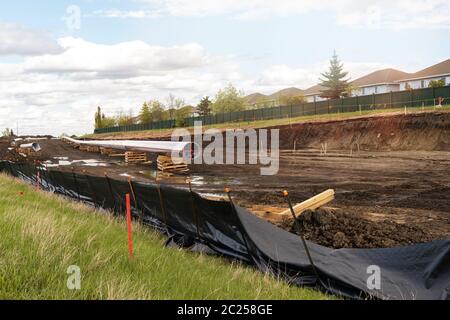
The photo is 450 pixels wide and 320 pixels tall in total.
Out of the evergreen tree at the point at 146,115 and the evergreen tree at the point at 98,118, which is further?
the evergreen tree at the point at 98,118

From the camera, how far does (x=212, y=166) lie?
30.2 metres

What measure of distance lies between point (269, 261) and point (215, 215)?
4.89ft

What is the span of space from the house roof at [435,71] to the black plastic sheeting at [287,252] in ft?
255

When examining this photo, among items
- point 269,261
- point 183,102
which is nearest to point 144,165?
point 269,261

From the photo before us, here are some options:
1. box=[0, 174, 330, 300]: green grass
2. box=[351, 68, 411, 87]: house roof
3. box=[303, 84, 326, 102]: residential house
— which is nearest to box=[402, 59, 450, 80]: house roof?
box=[351, 68, 411, 87]: house roof

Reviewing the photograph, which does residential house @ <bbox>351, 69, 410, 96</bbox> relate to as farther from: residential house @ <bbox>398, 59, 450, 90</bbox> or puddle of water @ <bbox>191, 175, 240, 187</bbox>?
puddle of water @ <bbox>191, 175, 240, 187</bbox>

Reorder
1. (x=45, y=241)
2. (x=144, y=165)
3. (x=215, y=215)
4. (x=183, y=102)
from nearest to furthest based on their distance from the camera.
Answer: (x=45, y=241) → (x=215, y=215) → (x=144, y=165) → (x=183, y=102)

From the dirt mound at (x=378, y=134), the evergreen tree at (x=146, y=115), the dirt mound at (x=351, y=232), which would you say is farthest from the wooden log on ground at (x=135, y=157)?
the evergreen tree at (x=146, y=115)

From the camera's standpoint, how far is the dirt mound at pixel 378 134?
3403cm

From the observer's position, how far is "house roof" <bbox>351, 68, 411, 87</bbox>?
298ft

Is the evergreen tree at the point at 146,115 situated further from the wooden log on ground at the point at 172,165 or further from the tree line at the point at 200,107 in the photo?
the wooden log on ground at the point at 172,165

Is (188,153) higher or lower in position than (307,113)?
lower

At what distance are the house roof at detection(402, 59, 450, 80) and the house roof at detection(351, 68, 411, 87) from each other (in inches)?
206
